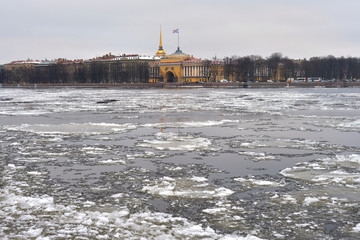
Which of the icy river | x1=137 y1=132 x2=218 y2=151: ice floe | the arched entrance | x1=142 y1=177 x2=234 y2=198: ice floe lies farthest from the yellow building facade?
x1=142 y1=177 x2=234 y2=198: ice floe

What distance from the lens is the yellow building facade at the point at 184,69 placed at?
108m

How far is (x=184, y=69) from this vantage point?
371 ft

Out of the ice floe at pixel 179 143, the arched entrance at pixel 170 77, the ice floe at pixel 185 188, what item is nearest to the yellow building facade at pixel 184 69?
the arched entrance at pixel 170 77

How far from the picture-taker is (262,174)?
7750 millimetres

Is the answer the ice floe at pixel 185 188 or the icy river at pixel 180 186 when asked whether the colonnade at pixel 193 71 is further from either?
the ice floe at pixel 185 188

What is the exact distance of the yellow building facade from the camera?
355 feet

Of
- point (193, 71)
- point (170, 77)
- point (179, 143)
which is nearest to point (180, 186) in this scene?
point (179, 143)

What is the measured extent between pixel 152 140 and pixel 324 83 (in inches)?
2880

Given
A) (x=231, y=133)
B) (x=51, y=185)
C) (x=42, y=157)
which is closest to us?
(x=51, y=185)

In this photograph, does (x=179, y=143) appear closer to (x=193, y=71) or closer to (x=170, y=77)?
(x=193, y=71)

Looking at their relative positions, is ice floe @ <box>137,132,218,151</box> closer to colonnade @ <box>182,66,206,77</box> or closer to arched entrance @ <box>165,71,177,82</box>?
colonnade @ <box>182,66,206,77</box>

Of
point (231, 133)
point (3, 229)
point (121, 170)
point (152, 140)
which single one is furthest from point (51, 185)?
point (231, 133)

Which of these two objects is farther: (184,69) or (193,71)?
(184,69)

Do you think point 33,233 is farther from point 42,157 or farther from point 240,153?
point 240,153
